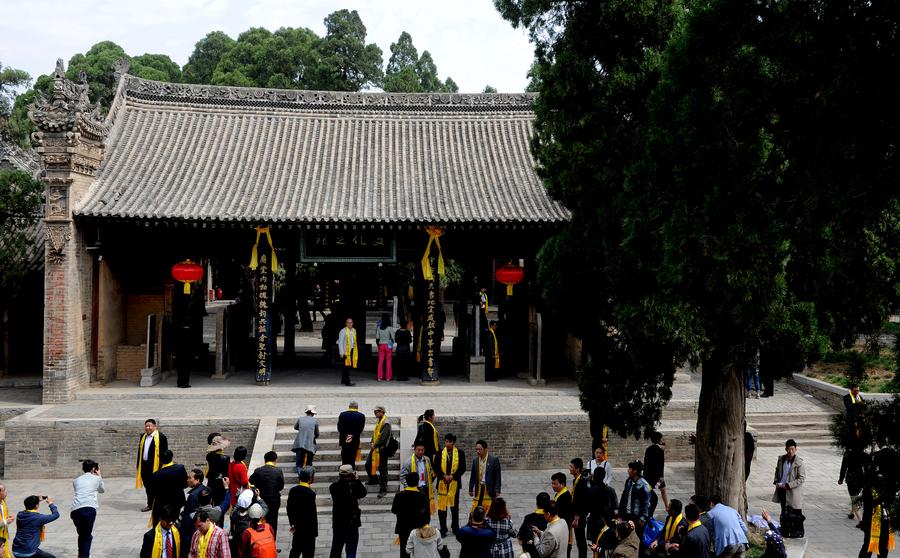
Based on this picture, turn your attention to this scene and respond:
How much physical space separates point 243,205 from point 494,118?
23.4ft

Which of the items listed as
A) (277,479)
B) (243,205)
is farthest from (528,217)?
(277,479)

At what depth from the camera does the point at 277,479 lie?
9.32 m

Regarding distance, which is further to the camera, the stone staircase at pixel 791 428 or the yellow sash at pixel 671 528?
the stone staircase at pixel 791 428

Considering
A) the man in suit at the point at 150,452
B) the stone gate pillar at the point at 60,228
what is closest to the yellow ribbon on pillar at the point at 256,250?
the stone gate pillar at the point at 60,228

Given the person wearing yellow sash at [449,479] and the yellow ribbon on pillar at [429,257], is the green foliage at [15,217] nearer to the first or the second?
the yellow ribbon on pillar at [429,257]

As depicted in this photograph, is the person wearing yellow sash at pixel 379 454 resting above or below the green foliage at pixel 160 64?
below

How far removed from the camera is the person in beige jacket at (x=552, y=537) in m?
7.27

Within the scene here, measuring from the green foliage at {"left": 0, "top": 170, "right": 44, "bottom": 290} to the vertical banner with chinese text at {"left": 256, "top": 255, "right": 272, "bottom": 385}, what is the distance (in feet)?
16.1

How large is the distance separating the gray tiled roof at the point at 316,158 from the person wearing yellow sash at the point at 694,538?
360 inches

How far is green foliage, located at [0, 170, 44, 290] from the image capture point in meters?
16.7

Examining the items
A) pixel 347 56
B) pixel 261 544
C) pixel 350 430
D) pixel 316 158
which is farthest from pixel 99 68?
pixel 261 544

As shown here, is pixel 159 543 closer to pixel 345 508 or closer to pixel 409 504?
pixel 345 508

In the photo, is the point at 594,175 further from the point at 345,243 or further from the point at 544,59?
the point at 345,243

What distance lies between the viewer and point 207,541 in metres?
7.49
